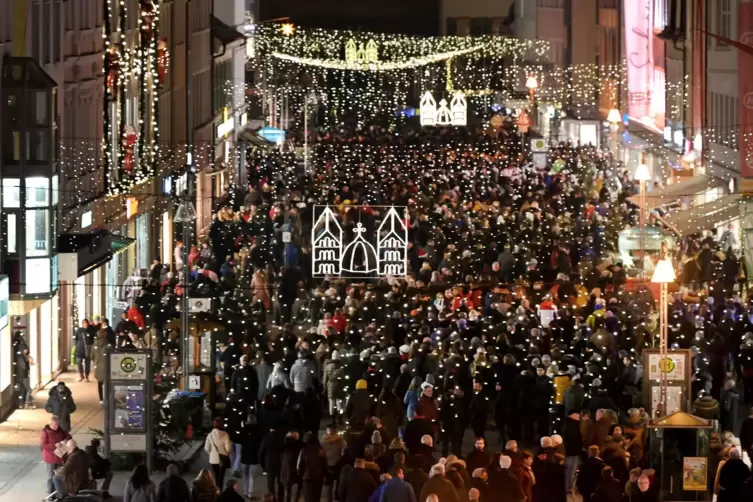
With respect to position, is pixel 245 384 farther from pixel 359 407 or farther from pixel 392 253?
pixel 392 253

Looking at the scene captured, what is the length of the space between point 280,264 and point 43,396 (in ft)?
38.6

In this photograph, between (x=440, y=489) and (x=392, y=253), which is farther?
(x=392, y=253)

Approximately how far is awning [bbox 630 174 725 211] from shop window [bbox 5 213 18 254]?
2301cm

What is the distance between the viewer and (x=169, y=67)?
5522cm

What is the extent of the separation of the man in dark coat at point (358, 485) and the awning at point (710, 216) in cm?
2611

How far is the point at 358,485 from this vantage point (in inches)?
854

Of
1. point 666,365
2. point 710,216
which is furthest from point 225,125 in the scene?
point 666,365

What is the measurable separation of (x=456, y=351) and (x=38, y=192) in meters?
7.20

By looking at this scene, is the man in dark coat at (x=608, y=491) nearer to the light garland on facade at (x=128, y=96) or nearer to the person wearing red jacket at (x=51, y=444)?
the person wearing red jacket at (x=51, y=444)

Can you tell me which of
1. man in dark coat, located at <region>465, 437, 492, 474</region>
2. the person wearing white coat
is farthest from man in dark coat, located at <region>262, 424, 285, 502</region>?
Result: man in dark coat, located at <region>465, 437, 492, 474</region>

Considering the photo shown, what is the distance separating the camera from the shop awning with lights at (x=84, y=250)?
34.1 m

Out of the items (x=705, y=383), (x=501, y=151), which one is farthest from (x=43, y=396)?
(x=501, y=151)

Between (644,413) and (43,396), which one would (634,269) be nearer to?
(43,396)

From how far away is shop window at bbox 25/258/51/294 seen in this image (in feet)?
105
